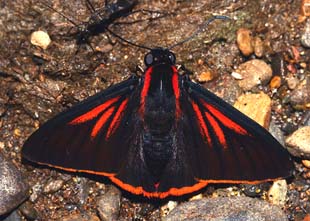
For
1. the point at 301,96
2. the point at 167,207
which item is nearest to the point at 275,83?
the point at 301,96

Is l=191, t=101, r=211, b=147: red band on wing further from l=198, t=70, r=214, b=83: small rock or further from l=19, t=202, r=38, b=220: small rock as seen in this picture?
l=19, t=202, r=38, b=220: small rock

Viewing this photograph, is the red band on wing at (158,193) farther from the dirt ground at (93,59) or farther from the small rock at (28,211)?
the small rock at (28,211)

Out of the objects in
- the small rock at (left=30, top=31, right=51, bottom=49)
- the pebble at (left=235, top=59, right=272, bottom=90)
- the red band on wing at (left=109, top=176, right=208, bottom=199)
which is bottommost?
the red band on wing at (left=109, top=176, right=208, bottom=199)

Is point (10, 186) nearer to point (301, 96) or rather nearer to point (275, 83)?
point (275, 83)

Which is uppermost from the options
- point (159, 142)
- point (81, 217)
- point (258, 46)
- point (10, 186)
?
point (258, 46)

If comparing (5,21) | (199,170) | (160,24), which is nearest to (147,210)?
(199,170)

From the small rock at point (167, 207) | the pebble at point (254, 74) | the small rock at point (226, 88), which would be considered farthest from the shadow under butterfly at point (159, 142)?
the pebble at point (254, 74)

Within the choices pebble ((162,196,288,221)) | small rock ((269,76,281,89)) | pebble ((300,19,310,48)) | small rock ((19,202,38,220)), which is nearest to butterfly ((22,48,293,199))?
pebble ((162,196,288,221))
